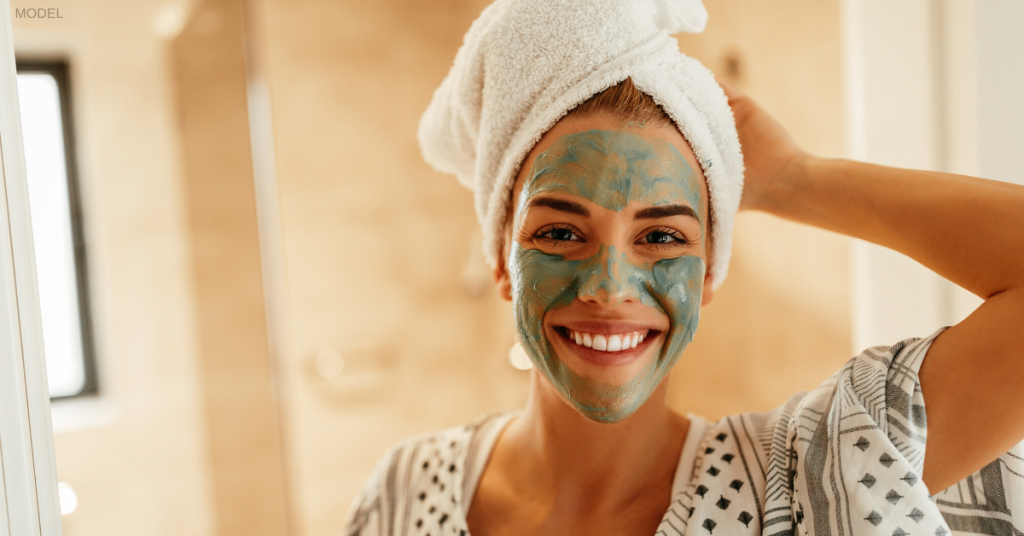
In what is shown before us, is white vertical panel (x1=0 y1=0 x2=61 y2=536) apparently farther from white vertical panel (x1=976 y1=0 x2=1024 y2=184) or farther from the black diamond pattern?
white vertical panel (x1=976 y1=0 x2=1024 y2=184)

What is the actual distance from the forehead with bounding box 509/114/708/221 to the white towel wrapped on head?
2cm

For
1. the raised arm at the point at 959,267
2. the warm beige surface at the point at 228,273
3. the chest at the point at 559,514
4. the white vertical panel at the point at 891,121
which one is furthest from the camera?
the warm beige surface at the point at 228,273

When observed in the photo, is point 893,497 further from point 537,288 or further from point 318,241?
point 318,241

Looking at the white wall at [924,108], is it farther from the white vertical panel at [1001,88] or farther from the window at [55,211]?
the window at [55,211]

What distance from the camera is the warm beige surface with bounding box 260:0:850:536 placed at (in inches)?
61.6

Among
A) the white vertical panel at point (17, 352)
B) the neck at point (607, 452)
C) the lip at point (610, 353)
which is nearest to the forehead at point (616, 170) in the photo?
the lip at point (610, 353)

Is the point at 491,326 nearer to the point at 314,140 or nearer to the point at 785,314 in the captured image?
the point at 314,140

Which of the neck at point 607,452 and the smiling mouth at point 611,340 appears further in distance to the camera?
the neck at point 607,452

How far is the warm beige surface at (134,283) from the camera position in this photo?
0.71 meters

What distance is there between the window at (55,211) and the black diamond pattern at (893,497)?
707 mm

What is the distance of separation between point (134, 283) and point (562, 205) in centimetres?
95

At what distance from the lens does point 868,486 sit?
505mm

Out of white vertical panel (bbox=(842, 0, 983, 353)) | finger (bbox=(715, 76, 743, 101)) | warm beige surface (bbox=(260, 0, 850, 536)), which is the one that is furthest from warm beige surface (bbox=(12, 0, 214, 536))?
white vertical panel (bbox=(842, 0, 983, 353))

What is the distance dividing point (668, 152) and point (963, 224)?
0.26 m
